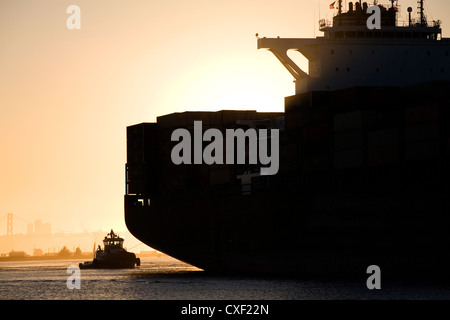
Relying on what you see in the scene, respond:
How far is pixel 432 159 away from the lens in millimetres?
55594

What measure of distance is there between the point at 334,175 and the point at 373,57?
1540 cm

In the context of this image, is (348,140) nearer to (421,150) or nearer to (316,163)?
(316,163)

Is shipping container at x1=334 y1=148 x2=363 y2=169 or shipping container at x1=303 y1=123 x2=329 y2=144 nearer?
shipping container at x1=334 y1=148 x2=363 y2=169

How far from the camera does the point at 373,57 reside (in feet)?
244

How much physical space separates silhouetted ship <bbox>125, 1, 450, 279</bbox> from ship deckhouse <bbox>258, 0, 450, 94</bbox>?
0.09m

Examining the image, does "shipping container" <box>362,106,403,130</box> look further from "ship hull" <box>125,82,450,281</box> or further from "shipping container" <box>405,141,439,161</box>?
"shipping container" <box>405,141,439,161</box>

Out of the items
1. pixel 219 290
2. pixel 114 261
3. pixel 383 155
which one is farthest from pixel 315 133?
pixel 114 261

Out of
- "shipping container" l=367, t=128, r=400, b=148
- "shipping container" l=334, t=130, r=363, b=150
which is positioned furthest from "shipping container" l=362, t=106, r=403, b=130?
"shipping container" l=334, t=130, r=363, b=150

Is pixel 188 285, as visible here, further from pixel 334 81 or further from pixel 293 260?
pixel 334 81

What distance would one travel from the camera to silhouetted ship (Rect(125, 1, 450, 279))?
186 ft

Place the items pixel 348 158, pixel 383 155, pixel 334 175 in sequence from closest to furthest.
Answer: pixel 383 155 → pixel 348 158 → pixel 334 175

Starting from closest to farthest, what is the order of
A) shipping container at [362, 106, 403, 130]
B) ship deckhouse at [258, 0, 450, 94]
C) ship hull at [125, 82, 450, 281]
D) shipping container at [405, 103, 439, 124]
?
shipping container at [405, 103, 439, 124] → ship hull at [125, 82, 450, 281] → shipping container at [362, 106, 403, 130] → ship deckhouse at [258, 0, 450, 94]
